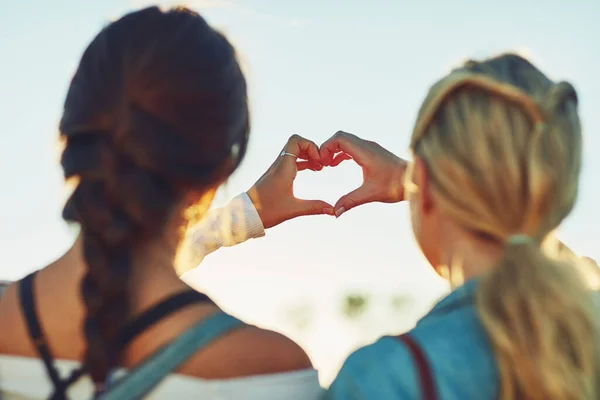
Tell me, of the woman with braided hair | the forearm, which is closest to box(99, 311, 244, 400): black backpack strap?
the woman with braided hair

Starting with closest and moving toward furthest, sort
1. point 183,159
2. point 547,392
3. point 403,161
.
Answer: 1. point 547,392
2. point 183,159
3. point 403,161

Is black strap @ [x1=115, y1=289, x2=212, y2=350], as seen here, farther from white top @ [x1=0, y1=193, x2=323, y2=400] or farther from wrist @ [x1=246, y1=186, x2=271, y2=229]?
wrist @ [x1=246, y1=186, x2=271, y2=229]

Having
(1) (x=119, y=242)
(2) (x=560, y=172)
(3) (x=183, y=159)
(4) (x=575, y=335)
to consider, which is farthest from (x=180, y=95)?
(4) (x=575, y=335)

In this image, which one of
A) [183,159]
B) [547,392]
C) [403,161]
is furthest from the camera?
[403,161]

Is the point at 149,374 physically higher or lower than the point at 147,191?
lower

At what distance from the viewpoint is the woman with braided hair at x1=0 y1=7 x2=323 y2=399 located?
6.98 ft

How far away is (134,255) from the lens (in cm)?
222

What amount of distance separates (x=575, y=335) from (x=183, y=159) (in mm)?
1007

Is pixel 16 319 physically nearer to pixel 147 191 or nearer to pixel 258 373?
pixel 147 191

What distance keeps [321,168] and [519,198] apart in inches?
50.6

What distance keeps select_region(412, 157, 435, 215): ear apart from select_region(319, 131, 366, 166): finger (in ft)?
3.39

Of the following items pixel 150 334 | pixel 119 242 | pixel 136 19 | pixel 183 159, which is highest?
pixel 136 19

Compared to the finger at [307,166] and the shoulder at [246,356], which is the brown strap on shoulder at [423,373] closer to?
the shoulder at [246,356]

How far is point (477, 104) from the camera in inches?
89.8
